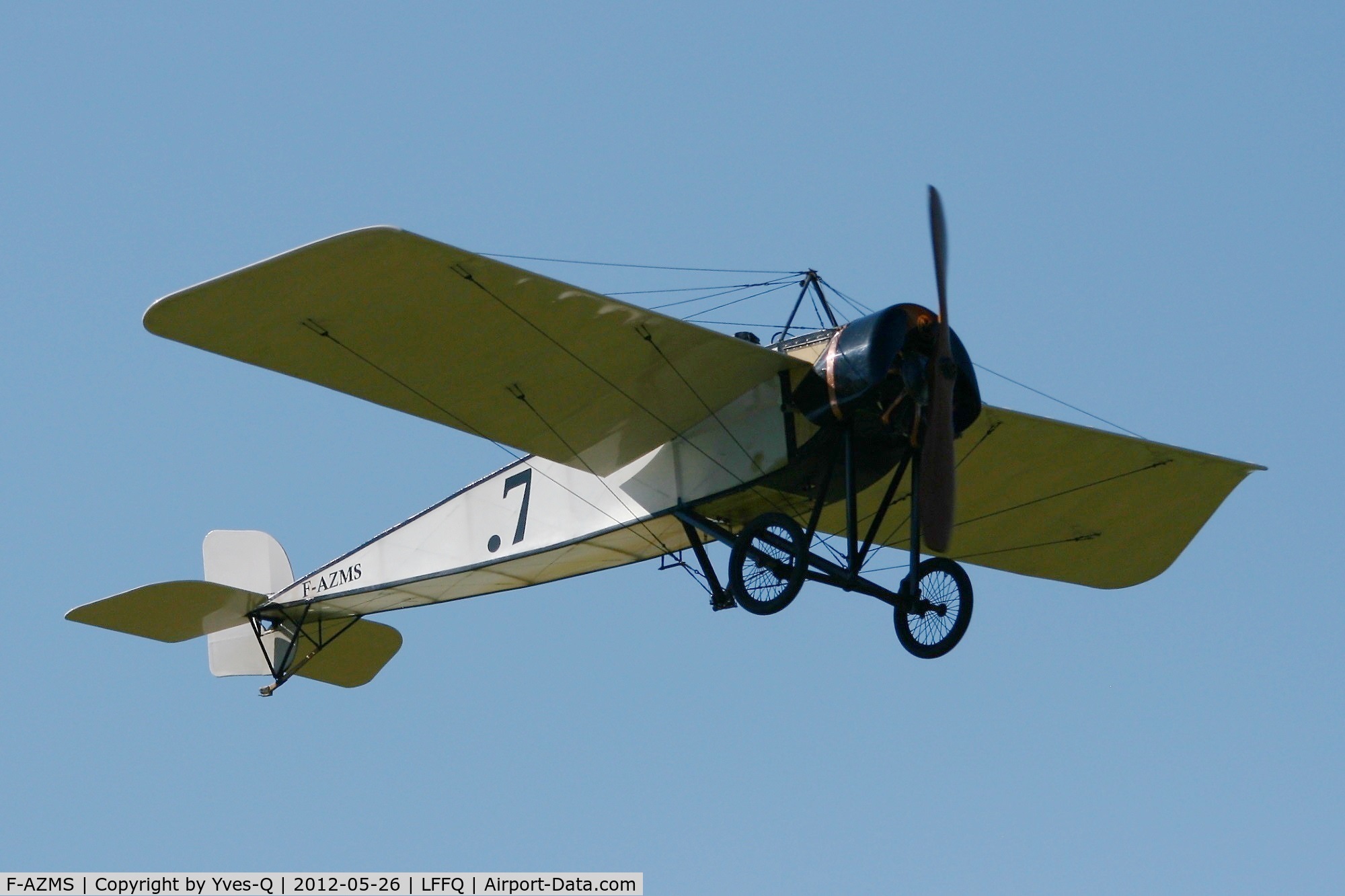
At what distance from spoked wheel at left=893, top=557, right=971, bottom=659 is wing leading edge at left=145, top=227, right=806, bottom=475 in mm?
2089

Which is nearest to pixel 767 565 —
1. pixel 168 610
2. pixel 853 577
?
pixel 853 577

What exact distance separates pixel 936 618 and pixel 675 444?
2851mm

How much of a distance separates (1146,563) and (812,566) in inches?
231

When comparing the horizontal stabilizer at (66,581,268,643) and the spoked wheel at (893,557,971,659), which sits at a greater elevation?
the horizontal stabilizer at (66,581,268,643)

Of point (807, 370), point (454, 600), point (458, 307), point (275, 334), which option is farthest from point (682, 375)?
point (454, 600)

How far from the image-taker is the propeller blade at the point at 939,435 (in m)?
15.3

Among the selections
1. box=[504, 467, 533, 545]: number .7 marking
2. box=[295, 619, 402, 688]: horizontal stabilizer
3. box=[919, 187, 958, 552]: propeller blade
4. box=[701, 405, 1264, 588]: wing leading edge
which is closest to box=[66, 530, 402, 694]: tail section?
box=[295, 619, 402, 688]: horizontal stabilizer

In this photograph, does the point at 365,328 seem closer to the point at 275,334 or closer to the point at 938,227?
the point at 275,334

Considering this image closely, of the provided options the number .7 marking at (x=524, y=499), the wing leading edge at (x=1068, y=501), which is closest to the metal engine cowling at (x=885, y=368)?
the wing leading edge at (x=1068, y=501)

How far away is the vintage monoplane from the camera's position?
15.1m

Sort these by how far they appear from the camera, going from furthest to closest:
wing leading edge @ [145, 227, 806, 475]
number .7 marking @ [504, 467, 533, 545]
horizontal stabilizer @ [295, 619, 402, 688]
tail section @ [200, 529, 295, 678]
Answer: tail section @ [200, 529, 295, 678] < horizontal stabilizer @ [295, 619, 402, 688] < number .7 marking @ [504, 467, 533, 545] < wing leading edge @ [145, 227, 806, 475]

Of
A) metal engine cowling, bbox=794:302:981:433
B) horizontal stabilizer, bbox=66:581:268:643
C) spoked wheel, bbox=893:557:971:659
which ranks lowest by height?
spoked wheel, bbox=893:557:971:659

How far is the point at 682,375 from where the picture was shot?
16.2m

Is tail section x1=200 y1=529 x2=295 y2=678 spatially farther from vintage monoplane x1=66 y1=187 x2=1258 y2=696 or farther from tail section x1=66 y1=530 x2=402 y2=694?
vintage monoplane x1=66 y1=187 x2=1258 y2=696
